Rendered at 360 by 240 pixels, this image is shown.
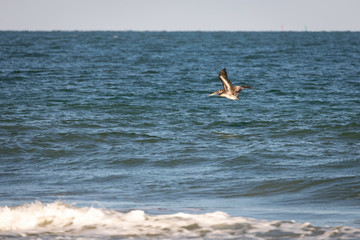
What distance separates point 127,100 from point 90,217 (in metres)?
13.3

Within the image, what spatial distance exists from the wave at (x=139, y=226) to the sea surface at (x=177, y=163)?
2 cm

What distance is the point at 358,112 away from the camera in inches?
700

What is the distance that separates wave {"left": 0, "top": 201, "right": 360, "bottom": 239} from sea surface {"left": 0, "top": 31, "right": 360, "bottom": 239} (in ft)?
0.07

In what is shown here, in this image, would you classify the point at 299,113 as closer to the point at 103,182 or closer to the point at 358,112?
the point at 358,112

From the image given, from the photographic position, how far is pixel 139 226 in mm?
7309

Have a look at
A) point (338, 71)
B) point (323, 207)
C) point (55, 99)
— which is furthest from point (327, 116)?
point (338, 71)

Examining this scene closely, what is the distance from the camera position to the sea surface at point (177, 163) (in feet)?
24.5

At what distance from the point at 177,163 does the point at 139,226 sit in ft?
14.5

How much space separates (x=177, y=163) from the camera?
11.7 m

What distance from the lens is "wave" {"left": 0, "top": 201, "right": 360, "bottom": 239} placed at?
698cm

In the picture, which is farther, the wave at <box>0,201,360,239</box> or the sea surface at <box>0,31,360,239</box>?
the sea surface at <box>0,31,360,239</box>

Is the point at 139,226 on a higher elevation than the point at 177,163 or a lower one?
lower

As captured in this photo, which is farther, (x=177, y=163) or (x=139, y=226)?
(x=177, y=163)

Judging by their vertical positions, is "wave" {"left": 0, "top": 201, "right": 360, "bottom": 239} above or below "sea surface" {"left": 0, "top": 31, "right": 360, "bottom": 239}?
below
